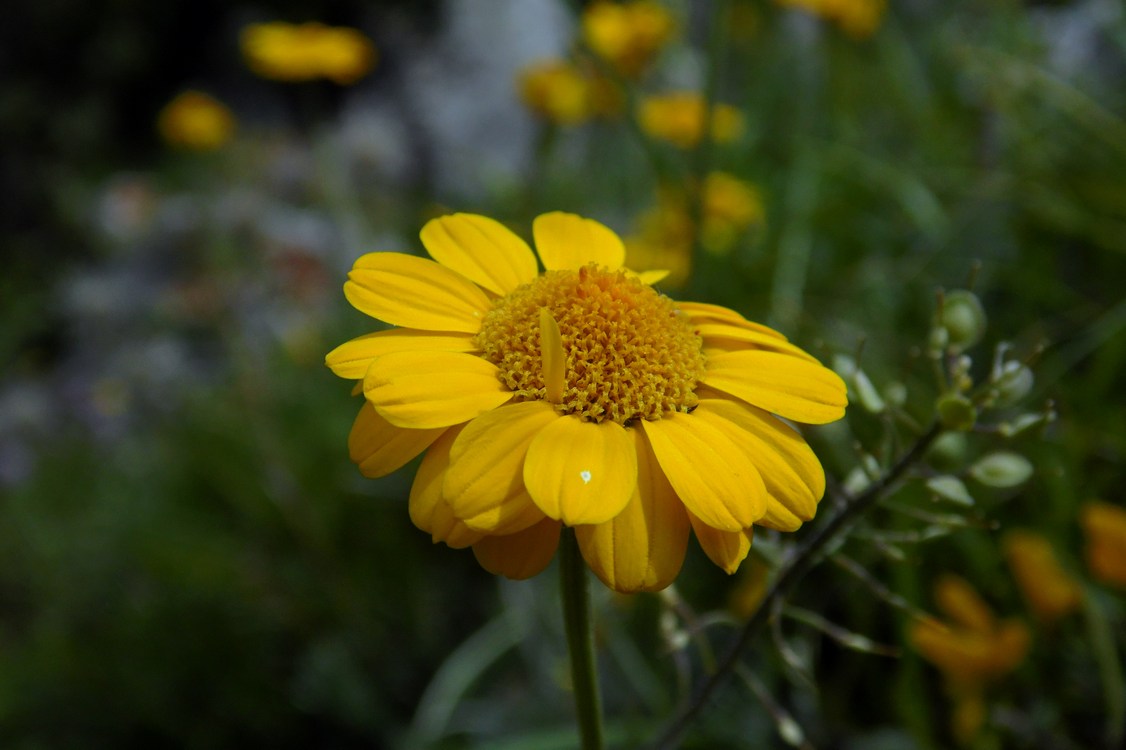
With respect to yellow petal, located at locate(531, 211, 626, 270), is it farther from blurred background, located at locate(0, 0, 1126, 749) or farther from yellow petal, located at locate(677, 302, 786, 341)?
blurred background, located at locate(0, 0, 1126, 749)

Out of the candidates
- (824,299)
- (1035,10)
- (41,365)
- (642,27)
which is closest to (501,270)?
(824,299)

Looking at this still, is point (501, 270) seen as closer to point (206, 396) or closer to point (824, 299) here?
point (824, 299)

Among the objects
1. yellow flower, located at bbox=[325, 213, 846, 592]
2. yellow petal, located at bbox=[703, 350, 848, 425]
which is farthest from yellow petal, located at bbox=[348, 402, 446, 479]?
yellow petal, located at bbox=[703, 350, 848, 425]

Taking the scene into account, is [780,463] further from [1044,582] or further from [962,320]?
[1044,582]

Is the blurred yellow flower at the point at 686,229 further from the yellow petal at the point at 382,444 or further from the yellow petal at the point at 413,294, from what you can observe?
the yellow petal at the point at 382,444

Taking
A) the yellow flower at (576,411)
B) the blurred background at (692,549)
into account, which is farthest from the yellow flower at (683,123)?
the yellow flower at (576,411)
